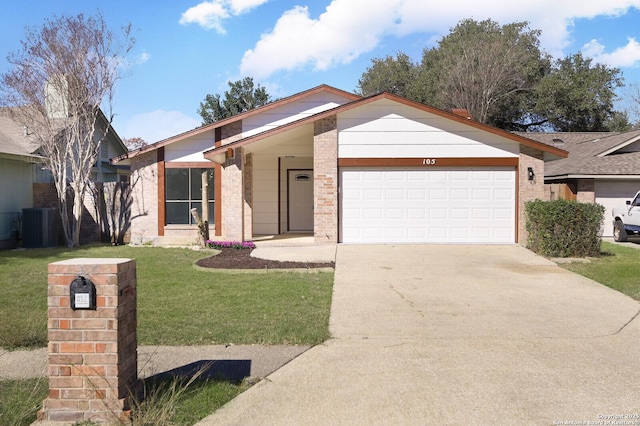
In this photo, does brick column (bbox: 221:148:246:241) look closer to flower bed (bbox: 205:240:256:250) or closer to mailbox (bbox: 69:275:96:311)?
flower bed (bbox: 205:240:256:250)

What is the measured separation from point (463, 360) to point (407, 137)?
35.0ft

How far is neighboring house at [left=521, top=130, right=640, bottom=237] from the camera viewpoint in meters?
19.6

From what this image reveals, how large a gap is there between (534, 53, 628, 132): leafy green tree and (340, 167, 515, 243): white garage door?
2649 cm

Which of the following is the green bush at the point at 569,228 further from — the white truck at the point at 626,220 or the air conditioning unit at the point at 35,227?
the air conditioning unit at the point at 35,227

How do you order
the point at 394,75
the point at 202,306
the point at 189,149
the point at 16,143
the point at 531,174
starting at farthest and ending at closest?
the point at 394,75
the point at 16,143
the point at 189,149
the point at 531,174
the point at 202,306

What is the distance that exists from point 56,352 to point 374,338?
3692 mm

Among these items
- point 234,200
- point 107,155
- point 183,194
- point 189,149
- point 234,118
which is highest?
point 234,118

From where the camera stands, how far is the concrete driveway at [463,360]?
4.49 m

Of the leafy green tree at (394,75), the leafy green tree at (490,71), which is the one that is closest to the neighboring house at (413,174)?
the leafy green tree at (490,71)

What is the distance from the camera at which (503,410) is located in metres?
4.51

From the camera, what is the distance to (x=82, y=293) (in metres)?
4.20

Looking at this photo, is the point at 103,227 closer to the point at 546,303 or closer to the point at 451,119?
the point at 451,119

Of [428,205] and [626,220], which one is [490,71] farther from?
[428,205]

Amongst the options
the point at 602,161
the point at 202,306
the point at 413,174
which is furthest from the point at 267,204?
the point at 602,161
